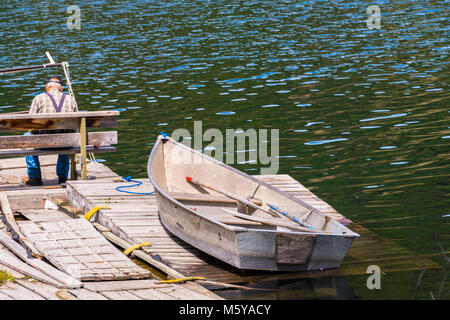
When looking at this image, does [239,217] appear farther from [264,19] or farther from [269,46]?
[264,19]

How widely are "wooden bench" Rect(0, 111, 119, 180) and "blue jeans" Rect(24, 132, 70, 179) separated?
754mm

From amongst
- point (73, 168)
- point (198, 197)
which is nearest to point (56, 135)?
point (73, 168)

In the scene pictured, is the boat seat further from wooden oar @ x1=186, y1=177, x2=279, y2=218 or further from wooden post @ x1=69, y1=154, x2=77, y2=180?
wooden post @ x1=69, y1=154, x2=77, y2=180

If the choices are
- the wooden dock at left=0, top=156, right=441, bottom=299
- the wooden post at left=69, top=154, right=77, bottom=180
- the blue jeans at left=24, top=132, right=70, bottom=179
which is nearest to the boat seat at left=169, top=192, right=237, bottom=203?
the wooden dock at left=0, top=156, right=441, bottom=299

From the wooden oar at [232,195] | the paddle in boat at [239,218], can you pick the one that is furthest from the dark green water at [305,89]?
the wooden oar at [232,195]

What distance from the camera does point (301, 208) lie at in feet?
37.3

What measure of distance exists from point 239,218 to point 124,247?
184 cm

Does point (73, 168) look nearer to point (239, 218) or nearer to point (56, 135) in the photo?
point (56, 135)

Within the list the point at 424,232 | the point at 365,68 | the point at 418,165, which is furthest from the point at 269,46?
the point at 424,232

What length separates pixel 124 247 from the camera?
11.3 m

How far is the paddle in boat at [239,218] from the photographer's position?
1004 centimetres

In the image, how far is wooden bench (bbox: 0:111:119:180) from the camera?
44.2 ft

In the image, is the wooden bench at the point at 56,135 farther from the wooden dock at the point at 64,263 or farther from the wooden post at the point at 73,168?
the wooden dock at the point at 64,263

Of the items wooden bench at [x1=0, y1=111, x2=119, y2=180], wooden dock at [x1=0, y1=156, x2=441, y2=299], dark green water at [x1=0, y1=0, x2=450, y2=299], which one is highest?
wooden bench at [x1=0, y1=111, x2=119, y2=180]
